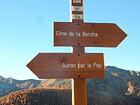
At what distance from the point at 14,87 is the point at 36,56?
158842 millimetres

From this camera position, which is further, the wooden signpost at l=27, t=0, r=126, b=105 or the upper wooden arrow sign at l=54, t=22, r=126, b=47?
the upper wooden arrow sign at l=54, t=22, r=126, b=47

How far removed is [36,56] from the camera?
7367mm

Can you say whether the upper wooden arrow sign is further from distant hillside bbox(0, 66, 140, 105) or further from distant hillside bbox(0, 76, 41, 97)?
distant hillside bbox(0, 76, 41, 97)

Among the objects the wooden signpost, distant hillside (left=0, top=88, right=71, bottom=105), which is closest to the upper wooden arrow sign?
the wooden signpost

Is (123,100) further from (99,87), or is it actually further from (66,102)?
(99,87)

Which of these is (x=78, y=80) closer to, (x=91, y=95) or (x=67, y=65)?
(x=67, y=65)

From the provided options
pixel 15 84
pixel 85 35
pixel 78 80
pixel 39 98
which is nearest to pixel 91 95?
pixel 39 98

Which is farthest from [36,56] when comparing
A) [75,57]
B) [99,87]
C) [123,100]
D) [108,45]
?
[99,87]

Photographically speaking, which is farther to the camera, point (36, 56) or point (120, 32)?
point (120, 32)

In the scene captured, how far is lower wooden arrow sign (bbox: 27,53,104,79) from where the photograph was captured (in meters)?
7.31

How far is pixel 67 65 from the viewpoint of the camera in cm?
739

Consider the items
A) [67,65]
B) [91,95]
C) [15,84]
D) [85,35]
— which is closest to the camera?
[67,65]

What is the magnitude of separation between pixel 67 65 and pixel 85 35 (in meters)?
0.73

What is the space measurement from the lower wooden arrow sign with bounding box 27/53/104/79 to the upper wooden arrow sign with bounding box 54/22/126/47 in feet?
0.84
